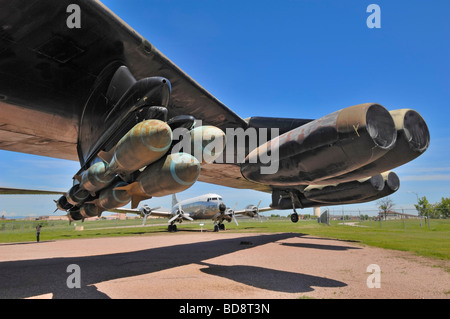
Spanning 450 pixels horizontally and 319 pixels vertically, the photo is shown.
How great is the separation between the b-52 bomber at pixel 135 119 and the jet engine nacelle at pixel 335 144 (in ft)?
0.07

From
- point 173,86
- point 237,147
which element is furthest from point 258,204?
point 173,86

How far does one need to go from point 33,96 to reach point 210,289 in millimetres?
6786

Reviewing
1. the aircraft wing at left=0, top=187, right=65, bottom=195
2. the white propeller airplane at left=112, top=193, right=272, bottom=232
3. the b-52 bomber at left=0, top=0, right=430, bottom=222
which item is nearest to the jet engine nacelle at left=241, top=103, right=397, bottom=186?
the b-52 bomber at left=0, top=0, right=430, bottom=222

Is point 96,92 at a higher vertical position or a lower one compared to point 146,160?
higher

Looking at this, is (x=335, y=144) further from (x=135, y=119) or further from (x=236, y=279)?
(x=236, y=279)

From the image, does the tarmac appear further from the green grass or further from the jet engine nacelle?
the green grass

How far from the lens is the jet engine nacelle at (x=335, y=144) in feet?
15.8

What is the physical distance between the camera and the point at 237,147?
10.1 meters

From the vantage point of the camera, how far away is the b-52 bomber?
4.86 meters

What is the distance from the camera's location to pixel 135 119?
588 centimetres

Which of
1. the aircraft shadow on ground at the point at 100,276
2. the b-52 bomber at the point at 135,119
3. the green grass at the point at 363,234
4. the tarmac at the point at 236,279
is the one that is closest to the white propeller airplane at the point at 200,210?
the green grass at the point at 363,234

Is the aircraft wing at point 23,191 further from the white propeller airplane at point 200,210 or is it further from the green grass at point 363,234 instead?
the white propeller airplane at point 200,210
